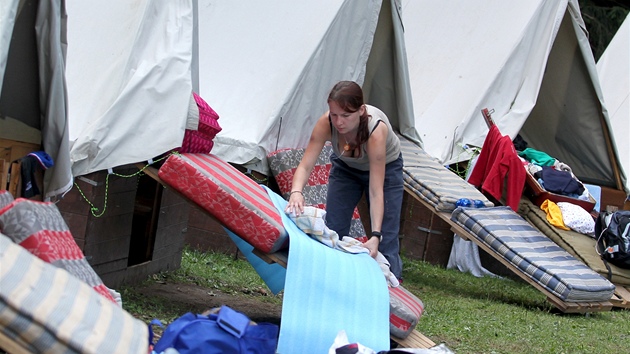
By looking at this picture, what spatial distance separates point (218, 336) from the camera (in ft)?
11.3

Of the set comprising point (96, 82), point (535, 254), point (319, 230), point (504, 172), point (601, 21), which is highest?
point (601, 21)

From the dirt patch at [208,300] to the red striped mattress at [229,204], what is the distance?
102cm

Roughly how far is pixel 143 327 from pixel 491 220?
5172mm

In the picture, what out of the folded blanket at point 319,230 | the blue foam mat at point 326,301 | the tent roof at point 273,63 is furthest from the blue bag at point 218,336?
the tent roof at point 273,63

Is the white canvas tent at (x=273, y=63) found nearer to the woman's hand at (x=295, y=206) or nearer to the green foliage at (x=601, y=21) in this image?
the woman's hand at (x=295, y=206)

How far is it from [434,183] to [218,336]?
15.6ft

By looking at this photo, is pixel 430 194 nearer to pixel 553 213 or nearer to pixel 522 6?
pixel 553 213

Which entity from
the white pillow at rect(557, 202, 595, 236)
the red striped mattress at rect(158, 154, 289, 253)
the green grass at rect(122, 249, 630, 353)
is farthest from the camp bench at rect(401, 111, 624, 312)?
the red striped mattress at rect(158, 154, 289, 253)

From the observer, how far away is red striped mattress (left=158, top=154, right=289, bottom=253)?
4.20 metres

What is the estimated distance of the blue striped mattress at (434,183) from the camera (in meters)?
7.72

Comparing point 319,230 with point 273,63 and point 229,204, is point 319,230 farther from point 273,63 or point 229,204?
point 273,63

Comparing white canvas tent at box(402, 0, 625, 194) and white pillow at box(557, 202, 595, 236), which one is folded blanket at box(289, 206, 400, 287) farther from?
white canvas tent at box(402, 0, 625, 194)

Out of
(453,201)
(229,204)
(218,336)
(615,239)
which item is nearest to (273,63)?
(453,201)

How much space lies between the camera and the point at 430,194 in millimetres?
7797
